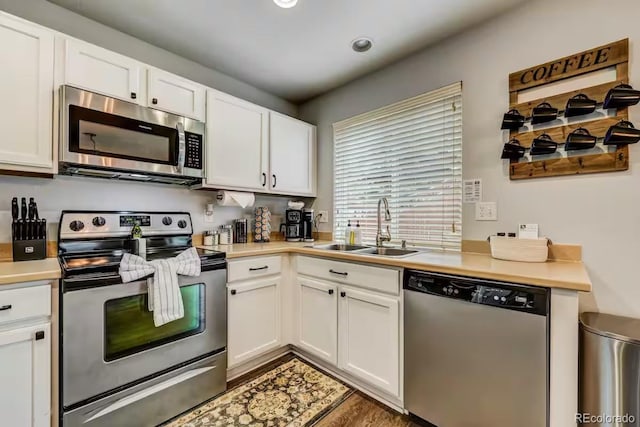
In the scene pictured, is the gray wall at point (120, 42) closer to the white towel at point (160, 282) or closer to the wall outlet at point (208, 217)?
the wall outlet at point (208, 217)

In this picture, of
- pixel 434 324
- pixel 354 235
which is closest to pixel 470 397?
pixel 434 324

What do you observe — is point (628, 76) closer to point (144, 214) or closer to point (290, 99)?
point (290, 99)

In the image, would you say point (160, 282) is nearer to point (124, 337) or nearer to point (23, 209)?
point (124, 337)

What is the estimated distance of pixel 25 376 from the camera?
48.4 inches

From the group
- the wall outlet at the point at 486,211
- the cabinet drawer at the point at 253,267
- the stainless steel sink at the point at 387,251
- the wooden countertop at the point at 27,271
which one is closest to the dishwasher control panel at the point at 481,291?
the stainless steel sink at the point at 387,251

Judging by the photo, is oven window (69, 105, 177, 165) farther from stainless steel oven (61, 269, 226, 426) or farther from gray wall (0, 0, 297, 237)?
stainless steel oven (61, 269, 226, 426)

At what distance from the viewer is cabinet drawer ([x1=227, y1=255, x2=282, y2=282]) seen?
200 cm

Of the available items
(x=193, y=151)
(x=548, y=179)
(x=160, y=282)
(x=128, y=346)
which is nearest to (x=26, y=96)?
(x=193, y=151)

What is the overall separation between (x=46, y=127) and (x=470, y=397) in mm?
2598

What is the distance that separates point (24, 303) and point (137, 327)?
19.1 inches

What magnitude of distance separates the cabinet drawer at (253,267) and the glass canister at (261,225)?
54 cm

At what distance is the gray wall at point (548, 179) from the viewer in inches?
56.0

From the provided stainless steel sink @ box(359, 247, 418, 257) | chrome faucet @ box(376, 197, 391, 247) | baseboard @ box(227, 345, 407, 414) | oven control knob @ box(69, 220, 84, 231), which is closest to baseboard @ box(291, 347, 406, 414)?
baseboard @ box(227, 345, 407, 414)

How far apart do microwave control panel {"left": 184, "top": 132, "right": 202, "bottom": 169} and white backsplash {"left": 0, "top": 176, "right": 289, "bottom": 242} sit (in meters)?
0.36
